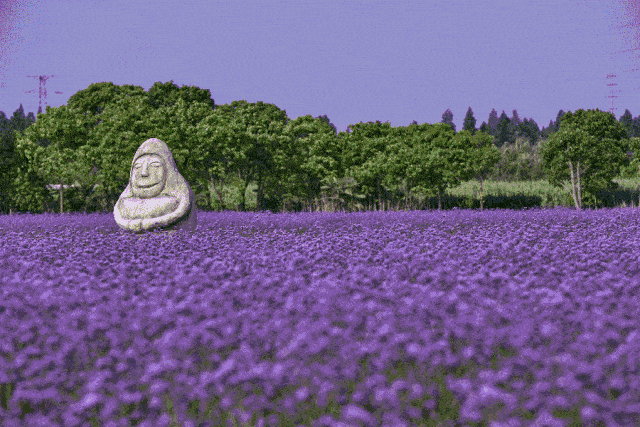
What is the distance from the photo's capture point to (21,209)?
98.5 feet

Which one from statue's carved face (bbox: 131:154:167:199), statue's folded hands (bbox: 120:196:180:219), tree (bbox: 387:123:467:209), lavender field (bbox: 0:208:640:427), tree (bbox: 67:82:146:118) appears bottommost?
lavender field (bbox: 0:208:640:427)

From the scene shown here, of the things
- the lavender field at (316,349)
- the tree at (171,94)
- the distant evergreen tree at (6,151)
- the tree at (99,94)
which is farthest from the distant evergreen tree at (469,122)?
the lavender field at (316,349)

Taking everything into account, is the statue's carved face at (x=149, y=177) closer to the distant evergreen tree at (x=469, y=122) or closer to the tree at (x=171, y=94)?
the tree at (x=171, y=94)

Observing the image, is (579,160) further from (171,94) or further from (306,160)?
(171,94)

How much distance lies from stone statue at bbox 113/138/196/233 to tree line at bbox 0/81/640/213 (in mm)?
13412

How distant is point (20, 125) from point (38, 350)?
66456 millimetres

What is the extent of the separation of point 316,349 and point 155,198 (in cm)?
830

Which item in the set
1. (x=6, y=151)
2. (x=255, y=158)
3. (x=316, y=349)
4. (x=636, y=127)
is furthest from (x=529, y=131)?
(x=316, y=349)

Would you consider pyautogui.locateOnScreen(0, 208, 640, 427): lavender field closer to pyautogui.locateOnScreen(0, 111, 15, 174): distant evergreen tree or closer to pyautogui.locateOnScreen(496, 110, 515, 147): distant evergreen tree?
pyautogui.locateOnScreen(0, 111, 15, 174): distant evergreen tree

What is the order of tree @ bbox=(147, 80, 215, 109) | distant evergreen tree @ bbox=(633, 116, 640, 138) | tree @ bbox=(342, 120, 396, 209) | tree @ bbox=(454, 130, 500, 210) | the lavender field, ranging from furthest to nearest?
distant evergreen tree @ bbox=(633, 116, 640, 138), tree @ bbox=(147, 80, 215, 109), tree @ bbox=(454, 130, 500, 210), tree @ bbox=(342, 120, 396, 209), the lavender field

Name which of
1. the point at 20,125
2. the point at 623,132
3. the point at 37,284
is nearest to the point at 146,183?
the point at 37,284

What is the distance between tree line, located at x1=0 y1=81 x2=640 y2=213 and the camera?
24.7m

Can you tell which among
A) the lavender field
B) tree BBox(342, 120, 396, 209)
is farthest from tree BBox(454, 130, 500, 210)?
the lavender field

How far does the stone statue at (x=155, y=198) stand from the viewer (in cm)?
996
